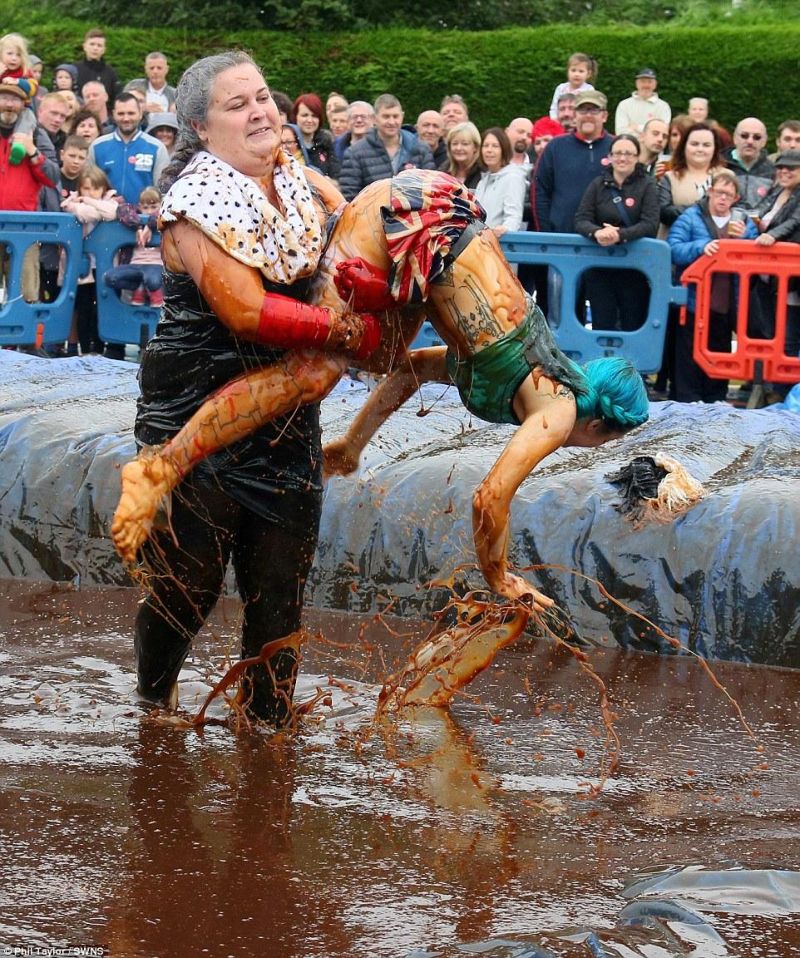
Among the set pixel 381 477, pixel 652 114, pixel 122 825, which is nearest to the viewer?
pixel 122 825

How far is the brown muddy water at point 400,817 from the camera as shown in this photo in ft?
11.1

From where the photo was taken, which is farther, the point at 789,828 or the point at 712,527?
the point at 712,527

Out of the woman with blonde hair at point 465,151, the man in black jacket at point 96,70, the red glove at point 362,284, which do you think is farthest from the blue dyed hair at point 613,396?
the man in black jacket at point 96,70

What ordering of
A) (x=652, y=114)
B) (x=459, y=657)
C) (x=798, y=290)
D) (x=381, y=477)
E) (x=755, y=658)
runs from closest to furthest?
1. (x=459, y=657)
2. (x=755, y=658)
3. (x=381, y=477)
4. (x=798, y=290)
5. (x=652, y=114)

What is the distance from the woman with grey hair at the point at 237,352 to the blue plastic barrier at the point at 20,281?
590cm

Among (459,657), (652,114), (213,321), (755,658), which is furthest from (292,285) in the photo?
(652,114)

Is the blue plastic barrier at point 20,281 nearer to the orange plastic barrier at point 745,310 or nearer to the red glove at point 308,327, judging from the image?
the orange plastic barrier at point 745,310

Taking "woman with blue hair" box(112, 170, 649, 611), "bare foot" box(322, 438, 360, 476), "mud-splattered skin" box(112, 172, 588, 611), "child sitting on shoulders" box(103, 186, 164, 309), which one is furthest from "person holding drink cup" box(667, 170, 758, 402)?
"mud-splattered skin" box(112, 172, 588, 611)

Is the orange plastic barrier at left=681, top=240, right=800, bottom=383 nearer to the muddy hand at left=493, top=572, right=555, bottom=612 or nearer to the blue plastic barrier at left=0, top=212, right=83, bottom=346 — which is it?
the blue plastic barrier at left=0, top=212, right=83, bottom=346

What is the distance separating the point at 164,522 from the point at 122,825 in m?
0.92

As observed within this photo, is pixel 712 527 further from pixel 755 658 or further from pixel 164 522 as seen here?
pixel 164 522

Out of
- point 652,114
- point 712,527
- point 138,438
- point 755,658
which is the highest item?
point 652,114

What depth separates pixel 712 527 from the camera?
5730 mm

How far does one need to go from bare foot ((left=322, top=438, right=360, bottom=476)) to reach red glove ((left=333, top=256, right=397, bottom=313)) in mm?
738
